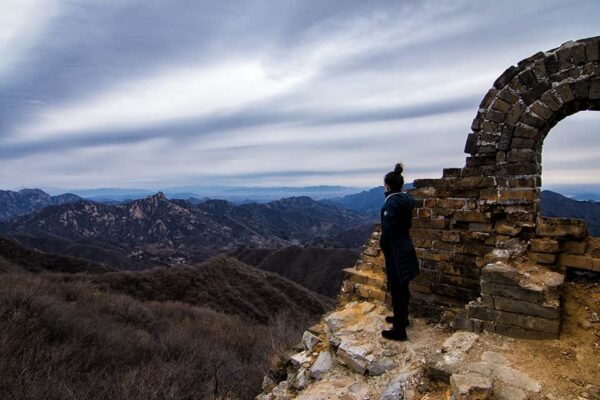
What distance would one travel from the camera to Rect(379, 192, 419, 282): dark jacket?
3.68m

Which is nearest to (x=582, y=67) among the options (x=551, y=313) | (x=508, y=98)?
(x=508, y=98)

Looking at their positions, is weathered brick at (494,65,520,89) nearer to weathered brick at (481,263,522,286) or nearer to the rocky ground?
weathered brick at (481,263,522,286)

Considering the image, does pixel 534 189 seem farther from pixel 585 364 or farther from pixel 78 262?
pixel 78 262

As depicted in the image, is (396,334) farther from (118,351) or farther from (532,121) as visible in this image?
(118,351)

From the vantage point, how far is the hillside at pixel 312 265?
6500 centimetres

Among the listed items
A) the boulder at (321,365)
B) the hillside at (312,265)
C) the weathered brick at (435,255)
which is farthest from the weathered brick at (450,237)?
the hillside at (312,265)

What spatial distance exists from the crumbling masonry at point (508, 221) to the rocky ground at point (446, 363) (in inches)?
8.5

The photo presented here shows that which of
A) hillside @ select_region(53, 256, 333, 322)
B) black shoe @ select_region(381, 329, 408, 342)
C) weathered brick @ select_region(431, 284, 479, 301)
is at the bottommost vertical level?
hillside @ select_region(53, 256, 333, 322)

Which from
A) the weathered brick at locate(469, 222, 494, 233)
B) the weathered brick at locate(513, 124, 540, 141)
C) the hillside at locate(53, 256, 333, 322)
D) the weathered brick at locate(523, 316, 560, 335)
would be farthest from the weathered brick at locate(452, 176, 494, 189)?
the hillside at locate(53, 256, 333, 322)

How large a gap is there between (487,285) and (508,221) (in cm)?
89

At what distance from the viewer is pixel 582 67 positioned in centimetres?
370

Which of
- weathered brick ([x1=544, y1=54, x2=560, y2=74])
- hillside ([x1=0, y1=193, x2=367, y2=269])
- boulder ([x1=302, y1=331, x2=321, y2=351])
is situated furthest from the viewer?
hillside ([x1=0, y1=193, x2=367, y2=269])

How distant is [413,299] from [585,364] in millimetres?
1792

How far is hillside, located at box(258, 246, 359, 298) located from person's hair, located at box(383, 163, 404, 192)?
5908cm
